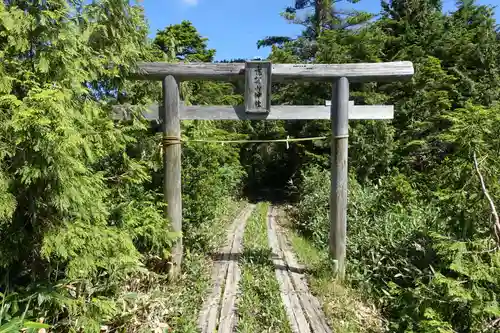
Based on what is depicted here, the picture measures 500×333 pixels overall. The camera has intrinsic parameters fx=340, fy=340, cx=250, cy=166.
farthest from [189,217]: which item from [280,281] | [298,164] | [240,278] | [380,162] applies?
[298,164]

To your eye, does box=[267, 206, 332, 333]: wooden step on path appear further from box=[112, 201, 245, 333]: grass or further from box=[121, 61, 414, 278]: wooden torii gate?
box=[112, 201, 245, 333]: grass

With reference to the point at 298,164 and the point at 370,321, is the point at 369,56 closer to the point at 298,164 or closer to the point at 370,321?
the point at 298,164

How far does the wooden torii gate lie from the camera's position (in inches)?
179

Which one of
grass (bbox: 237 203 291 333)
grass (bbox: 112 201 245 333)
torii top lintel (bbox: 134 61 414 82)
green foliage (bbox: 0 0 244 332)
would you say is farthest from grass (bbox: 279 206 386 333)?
torii top lintel (bbox: 134 61 414 82)

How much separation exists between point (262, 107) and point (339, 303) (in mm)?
2719

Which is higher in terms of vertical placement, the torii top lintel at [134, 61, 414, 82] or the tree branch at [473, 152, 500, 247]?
the torii top lintel at [134, 61, 414, 82]

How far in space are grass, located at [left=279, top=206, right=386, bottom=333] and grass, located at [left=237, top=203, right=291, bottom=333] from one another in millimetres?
554

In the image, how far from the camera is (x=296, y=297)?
4379mm

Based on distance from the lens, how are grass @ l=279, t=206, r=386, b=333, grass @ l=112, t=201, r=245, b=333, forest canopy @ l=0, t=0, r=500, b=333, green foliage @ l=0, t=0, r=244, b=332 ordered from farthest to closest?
1. grass @ l=279, t=206, r=386, b=333
2. grass @ l=112, t=201, r=245, b=333
3. forest canopy @ l=0, t=0, r=500, b=333
4. green foliage @ l=0, t=0, r=244, b=332

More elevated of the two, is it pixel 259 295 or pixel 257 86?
pixel 257 86

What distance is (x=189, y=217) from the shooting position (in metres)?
6.37

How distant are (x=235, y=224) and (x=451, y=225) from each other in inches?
214

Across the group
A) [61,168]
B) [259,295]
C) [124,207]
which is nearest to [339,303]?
[259,295]

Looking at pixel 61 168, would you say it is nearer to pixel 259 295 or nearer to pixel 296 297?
pixel 259 295
